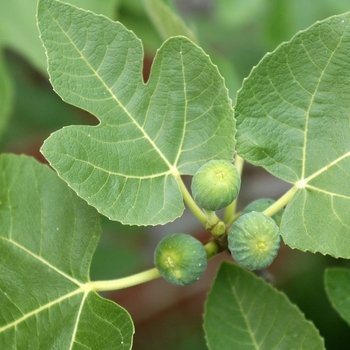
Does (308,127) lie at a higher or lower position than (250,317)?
higher

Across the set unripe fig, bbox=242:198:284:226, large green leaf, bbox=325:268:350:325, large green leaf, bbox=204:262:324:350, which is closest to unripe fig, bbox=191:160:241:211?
unripe fig, bbox=242:198:284:226

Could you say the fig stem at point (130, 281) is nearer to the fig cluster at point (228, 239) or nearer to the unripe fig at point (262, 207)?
the fig cluster at point (228, 239)

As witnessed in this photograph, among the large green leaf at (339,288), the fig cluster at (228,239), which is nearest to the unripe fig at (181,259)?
the fig cluster at (228,239)

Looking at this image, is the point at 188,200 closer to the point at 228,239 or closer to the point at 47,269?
the point at 228,239

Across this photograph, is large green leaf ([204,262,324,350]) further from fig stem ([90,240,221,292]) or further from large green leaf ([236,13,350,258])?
large green leaf ([236,13,350,258])

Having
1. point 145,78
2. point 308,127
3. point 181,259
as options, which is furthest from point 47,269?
point 145,78

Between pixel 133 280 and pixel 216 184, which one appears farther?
pixel 133 280
